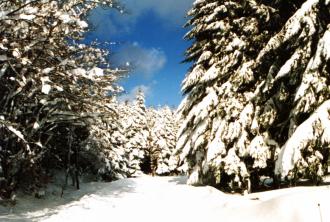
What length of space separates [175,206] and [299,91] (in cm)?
519

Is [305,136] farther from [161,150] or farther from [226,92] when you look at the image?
[161,150]

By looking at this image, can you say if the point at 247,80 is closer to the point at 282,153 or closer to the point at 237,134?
the point at 237,134

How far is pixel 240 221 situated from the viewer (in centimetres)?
964

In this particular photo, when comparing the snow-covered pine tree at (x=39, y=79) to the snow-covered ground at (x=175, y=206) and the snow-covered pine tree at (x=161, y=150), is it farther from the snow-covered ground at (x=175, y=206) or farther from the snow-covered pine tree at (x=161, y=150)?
the snow-covered pine tree at (x=161, y=150)

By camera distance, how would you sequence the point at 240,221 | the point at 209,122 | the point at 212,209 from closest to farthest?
1. the point at 240,221
2. the point at 212,209
3. the point at 209,122

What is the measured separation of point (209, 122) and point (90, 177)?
15.5 m

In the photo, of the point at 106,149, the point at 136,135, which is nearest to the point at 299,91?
the point at 106,149

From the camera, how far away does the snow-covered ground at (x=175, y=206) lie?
8.50 metres

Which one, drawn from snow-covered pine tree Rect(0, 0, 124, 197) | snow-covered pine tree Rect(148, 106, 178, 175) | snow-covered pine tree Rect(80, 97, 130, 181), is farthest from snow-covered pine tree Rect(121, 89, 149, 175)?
snow-covered pine tree Rect(0, 0, 124, 197)

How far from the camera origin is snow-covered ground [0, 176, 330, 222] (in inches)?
335

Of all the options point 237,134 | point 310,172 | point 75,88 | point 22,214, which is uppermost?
point 75,88

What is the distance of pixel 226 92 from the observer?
17.5 metres

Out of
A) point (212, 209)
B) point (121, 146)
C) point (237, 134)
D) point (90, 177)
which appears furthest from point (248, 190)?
point (121, 146)

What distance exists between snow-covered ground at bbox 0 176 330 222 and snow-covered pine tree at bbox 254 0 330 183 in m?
1.07
